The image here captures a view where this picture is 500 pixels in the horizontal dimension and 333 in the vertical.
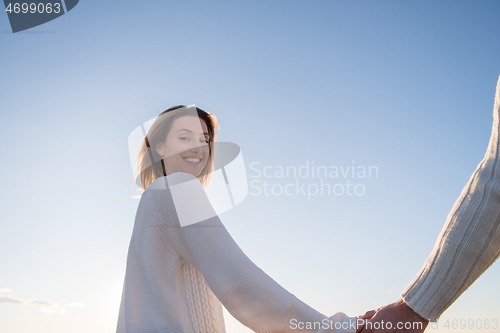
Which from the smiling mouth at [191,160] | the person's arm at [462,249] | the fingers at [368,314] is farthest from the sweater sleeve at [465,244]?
the smiling mouth at [191,160]

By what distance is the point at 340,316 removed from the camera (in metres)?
1.51

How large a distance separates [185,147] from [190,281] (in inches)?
46.4

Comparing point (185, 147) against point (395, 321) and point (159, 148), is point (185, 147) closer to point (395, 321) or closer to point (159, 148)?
point (159, 148)

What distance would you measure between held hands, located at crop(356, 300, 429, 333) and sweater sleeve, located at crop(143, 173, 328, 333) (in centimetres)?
21

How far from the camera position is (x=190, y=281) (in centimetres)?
167

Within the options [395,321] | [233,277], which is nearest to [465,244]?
[395,321]

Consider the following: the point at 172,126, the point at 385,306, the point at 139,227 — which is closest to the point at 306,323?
the point at 385,306

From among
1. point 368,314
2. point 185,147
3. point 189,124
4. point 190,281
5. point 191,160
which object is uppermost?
point 189,124

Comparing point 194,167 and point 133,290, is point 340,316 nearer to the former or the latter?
point 133,290

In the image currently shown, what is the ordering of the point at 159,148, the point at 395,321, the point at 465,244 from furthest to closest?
the point at 159,148 → the point at 395,321 → the point at 465,244

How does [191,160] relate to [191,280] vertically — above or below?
above

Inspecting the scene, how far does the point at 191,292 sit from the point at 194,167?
108 cm

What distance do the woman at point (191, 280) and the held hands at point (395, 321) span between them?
0.42ft

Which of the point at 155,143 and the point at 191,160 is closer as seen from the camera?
the point at 191,160
